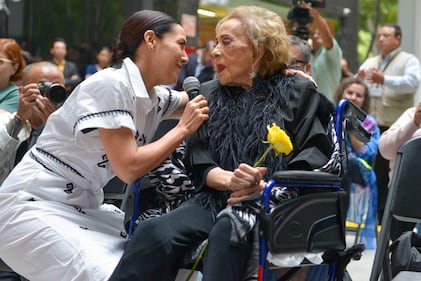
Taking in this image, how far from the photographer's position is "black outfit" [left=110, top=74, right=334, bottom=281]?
3500mm

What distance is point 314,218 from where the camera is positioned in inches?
142

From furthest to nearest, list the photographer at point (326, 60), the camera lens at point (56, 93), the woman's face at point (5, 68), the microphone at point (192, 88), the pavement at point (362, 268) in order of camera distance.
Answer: the photographer at point (326, 60) < the pavement at point (362, 268) < the woman's face at point (5, 68) < the camera lens at point (56, 93) < the microphone at point (192, 88)

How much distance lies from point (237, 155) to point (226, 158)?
5 cm

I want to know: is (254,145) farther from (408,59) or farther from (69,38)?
(69,38)

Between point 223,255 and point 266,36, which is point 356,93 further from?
point 223,255

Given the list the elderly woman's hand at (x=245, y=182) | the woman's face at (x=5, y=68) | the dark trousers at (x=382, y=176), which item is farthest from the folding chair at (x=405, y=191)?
the dark trousers at (x=382, y=176)

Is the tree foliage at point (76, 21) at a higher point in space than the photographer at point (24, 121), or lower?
lower

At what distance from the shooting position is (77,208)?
12.6ft

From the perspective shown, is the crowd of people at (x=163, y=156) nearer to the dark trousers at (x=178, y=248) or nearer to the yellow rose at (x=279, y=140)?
the dark trousers at (x=178, y=248)

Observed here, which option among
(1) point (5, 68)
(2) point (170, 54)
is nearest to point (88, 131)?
(2) point (170, 54)

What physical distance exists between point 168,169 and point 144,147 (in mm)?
364

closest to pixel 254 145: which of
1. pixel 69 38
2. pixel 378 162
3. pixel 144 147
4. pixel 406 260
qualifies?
pixel 144 147

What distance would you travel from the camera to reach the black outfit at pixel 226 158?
138 inches

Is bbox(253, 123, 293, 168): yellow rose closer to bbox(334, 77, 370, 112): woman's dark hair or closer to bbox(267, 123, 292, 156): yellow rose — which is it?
bbox(267, 123, 292, 156): yellow rose
